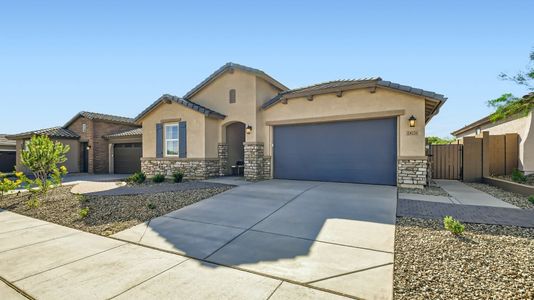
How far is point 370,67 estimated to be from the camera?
12.2m

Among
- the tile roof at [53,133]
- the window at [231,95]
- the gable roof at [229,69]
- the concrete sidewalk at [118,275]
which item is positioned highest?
the gable roof at [229,69]

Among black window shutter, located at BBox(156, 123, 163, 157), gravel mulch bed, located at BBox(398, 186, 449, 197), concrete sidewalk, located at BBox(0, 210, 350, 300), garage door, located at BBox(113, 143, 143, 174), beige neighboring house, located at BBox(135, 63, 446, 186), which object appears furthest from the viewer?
garage door, located at BBox(113, 143, 143, 174)

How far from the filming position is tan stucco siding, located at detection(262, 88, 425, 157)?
8.69 m

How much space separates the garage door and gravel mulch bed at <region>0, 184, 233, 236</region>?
8.43 meters

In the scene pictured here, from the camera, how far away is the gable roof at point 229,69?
11352 millimetres

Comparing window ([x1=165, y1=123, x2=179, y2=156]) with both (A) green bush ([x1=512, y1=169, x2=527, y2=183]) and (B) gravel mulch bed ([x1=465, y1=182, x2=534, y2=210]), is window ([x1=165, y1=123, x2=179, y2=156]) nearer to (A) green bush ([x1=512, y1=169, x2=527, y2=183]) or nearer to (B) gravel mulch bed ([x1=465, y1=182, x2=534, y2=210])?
(B) gravel mulch bed ([x1=465, y1=182, x2=534, y2=210])

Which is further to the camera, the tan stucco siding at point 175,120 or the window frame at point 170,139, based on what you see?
the window frame at point 170,139

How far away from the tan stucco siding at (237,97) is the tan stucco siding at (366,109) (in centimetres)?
106

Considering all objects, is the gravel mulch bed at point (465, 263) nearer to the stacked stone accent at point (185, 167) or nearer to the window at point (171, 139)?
the stacked stone accent at point (185, 167)

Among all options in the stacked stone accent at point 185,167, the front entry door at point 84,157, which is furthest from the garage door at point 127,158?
the stacked stone accent at point 185,167

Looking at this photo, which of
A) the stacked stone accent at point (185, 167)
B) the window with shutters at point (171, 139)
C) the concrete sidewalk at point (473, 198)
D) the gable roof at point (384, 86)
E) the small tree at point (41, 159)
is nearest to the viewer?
the concrete sidewalk at point (473, 198)

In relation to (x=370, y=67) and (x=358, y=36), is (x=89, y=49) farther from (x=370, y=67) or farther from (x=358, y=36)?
(x=370, y=67)

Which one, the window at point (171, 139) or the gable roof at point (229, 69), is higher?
the gable roof at point (229, 69)

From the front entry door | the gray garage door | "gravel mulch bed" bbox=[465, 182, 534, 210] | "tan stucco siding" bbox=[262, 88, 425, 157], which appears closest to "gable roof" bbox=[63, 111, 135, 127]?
the front entry door
